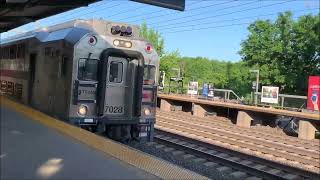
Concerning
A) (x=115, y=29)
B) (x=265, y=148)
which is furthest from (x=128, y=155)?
(x=265, y=148)

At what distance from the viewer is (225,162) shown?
1157cm

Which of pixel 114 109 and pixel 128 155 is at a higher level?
pixel 114 109

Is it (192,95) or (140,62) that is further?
(192,95)

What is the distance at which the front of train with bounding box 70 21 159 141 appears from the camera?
10.9 metres

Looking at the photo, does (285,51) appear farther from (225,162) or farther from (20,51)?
(225,162)

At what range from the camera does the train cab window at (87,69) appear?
1083 cm

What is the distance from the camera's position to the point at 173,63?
58250 mm

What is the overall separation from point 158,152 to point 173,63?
45.7m

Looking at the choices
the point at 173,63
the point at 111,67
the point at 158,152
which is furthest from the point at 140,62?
the point at 173,63

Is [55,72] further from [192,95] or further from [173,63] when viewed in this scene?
[173,63]

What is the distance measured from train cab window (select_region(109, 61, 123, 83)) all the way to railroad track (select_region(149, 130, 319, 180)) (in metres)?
2.60

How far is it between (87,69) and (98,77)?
0.31m

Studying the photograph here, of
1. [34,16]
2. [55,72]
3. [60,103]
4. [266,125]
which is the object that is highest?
[34,16]

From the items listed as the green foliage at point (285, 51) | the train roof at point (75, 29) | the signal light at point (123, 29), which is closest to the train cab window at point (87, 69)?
the train roof at point (75, 29)
